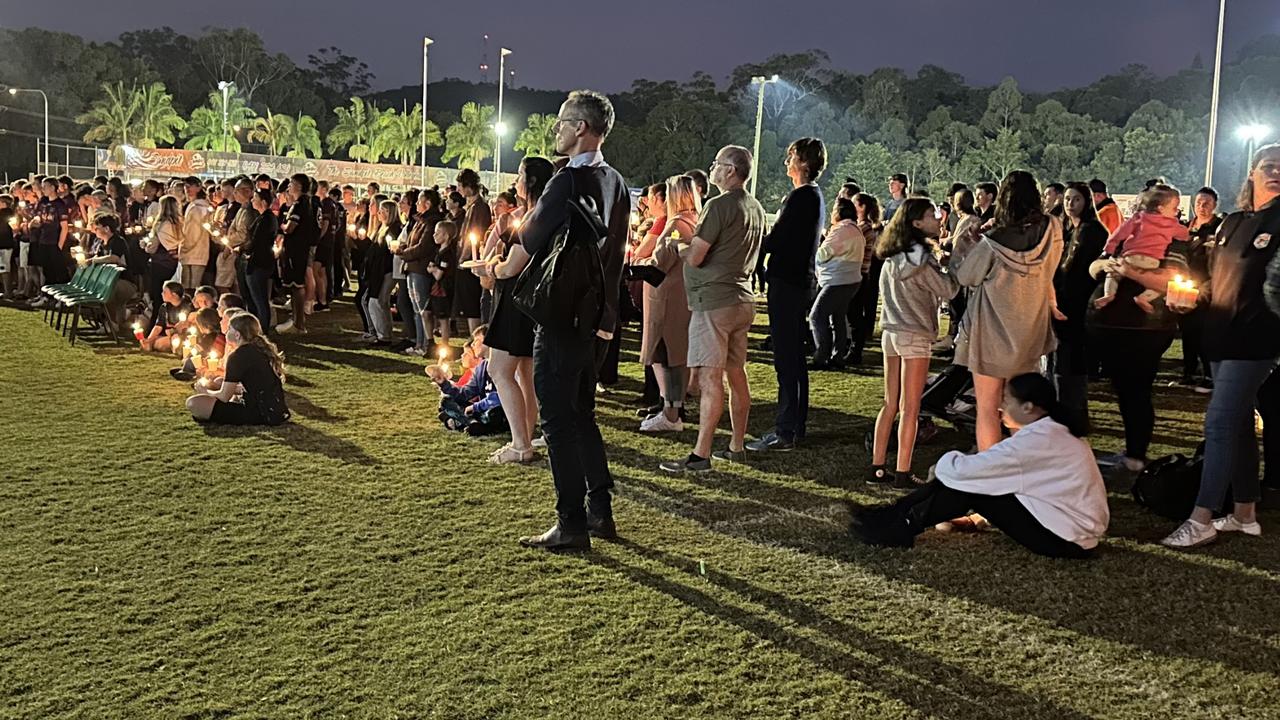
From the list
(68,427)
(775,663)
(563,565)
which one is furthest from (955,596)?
(68,427)

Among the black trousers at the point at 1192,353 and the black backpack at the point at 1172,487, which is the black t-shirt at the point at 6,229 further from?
the black backpack at the point at 1172,487

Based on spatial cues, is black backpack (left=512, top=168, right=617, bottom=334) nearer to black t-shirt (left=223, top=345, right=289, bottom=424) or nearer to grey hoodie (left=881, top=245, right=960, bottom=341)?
grey hoodie (left=881, top=245, right=960, bottom=341)

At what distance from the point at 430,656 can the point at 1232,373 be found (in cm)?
400

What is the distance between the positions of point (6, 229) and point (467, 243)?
10358 millimetres

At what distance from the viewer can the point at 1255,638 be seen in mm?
4285

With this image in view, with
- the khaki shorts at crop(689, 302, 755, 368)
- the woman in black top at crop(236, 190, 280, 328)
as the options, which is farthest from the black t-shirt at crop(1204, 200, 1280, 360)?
the woman in black top at crop(236, 190, 280, 328)

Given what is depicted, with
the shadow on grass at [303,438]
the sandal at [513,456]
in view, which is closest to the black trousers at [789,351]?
the sandal at [513,456]

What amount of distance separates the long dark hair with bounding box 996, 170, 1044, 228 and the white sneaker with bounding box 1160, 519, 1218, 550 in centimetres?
175

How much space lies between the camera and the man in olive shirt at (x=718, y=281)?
6641 millimetres

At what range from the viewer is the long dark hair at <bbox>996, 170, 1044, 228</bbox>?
5.70 meters

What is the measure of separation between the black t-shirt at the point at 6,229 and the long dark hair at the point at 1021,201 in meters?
15.7

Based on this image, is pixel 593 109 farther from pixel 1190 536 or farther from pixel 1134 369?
pixel 1134 369

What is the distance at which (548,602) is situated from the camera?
447 cm

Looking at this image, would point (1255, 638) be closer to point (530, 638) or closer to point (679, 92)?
point (530, 638)
